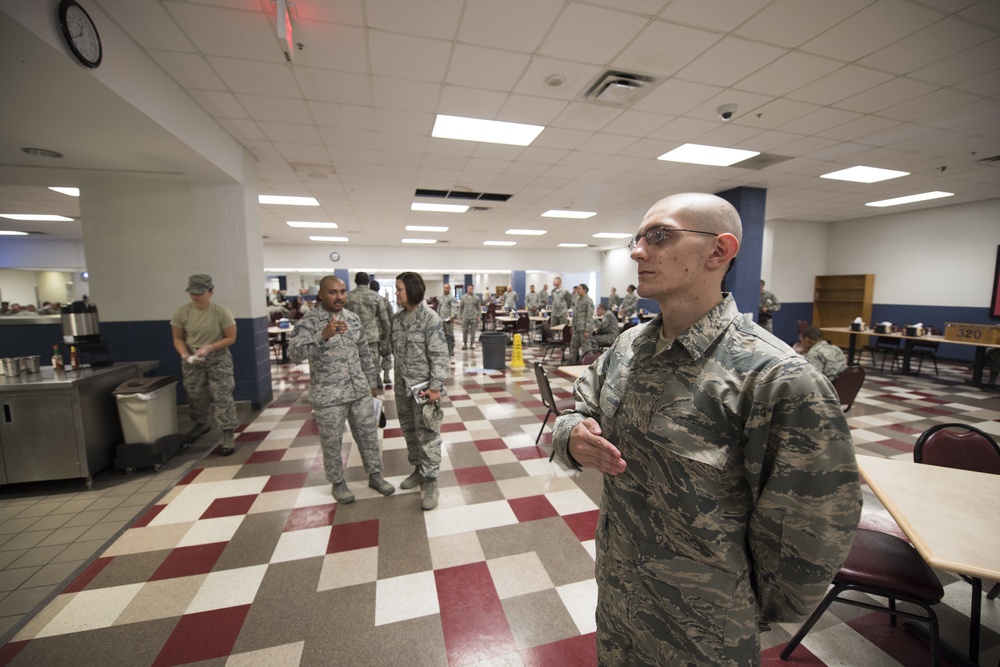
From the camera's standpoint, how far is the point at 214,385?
3.98 metres

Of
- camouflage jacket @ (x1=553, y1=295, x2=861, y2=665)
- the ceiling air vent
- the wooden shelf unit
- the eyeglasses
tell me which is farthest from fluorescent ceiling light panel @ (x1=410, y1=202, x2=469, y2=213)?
the wooden shelf unit

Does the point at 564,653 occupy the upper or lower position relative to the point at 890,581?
lower

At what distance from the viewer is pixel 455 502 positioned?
3.05 metres

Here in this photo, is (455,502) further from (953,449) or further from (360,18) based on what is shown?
(360,18)

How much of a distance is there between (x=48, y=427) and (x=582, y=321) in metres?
7.50

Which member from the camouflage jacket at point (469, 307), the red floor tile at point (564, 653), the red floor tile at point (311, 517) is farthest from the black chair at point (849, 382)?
the camouflage jacket at point (469, 307)

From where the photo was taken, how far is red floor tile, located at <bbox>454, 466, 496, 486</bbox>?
3395 mm

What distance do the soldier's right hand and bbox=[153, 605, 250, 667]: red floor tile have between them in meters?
2.07

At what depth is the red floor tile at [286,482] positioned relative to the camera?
327cm

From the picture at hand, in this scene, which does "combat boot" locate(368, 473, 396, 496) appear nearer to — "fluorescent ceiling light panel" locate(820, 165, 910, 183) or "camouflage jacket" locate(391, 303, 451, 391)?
"camouflage jacket" locate(391, 303, 451, 391)

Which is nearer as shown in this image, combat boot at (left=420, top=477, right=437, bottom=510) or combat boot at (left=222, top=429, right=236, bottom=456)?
combat boot at (left=420, top=477, right=437, bottom=510)

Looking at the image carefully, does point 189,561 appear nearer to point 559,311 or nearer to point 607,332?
point 607,332

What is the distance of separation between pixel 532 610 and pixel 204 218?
19.7 ft

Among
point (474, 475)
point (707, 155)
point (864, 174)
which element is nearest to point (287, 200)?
point (474, 475)
